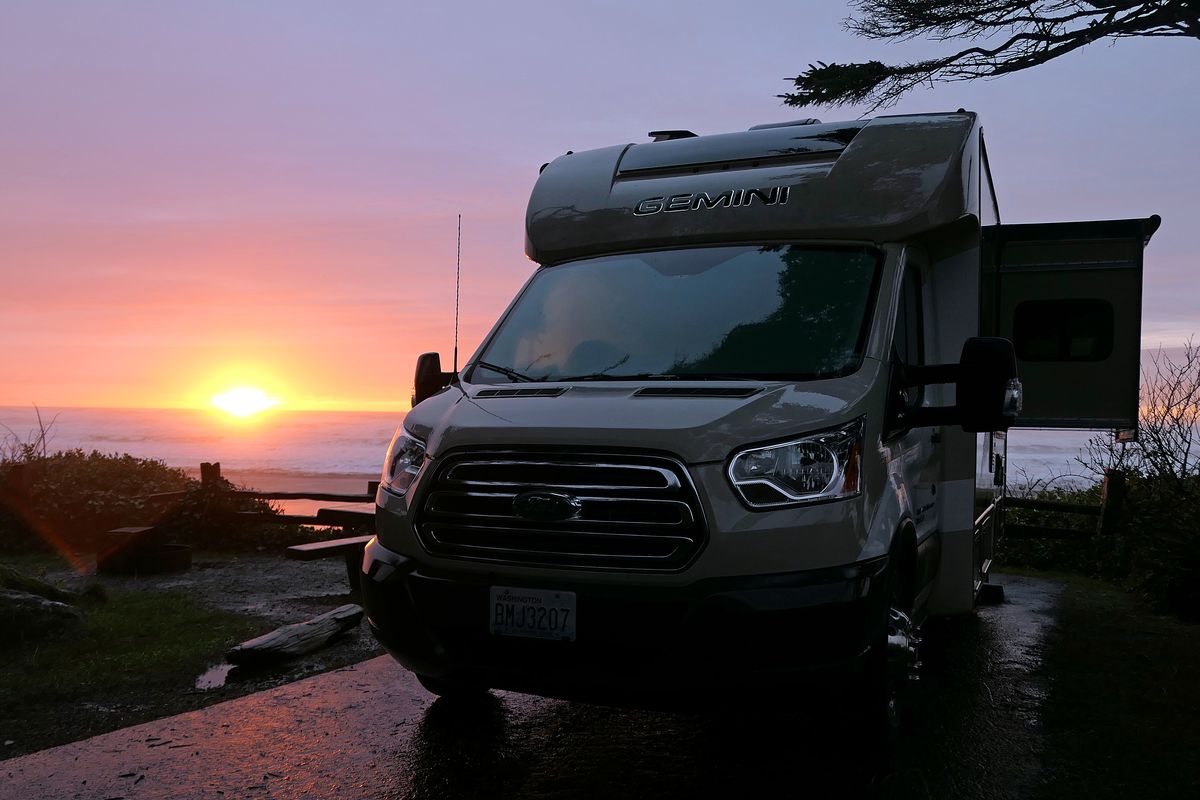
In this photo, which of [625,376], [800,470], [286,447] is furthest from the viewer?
[286,447]

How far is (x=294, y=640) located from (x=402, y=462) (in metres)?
3.05

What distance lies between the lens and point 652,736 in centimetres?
491

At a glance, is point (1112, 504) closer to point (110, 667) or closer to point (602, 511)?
point (602, 511)

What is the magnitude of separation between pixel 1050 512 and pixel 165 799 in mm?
11836

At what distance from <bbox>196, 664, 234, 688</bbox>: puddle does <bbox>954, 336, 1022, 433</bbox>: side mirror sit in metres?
4.67

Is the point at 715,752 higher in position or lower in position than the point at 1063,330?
lower

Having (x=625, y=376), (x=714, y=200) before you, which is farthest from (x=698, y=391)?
(x=714, y=200)

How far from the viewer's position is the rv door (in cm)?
798

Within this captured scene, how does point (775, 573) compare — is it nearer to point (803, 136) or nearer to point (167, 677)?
point (803, 136)

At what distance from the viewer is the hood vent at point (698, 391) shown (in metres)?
3.84

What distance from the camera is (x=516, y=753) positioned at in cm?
466

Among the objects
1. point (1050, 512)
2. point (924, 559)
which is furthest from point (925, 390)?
point (1050, 512)

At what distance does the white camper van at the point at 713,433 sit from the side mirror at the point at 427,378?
1 cm

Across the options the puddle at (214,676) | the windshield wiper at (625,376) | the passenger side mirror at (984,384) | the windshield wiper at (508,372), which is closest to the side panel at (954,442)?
the passenger side mirror at (984,384)
